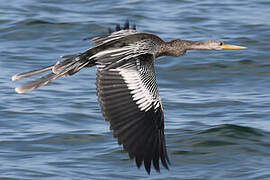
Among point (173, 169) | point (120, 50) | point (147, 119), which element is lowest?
point (173, 169)

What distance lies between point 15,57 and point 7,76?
878 millimetres

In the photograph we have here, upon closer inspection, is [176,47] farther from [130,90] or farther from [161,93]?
[161,93]

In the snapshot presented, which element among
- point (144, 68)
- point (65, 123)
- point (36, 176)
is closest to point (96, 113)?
point (65, 123)

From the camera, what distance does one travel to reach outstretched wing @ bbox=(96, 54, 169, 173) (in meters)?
6.83

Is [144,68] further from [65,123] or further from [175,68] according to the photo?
[175,68]

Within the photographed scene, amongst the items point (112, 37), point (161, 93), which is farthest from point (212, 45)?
point (161, 93)

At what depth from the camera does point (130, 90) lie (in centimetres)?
705

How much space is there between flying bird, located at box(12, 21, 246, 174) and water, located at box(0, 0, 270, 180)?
1.11 m

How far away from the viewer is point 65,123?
373 inches

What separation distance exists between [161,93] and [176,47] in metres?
2.28

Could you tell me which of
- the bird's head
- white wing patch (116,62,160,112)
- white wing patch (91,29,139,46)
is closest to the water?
the bird's head

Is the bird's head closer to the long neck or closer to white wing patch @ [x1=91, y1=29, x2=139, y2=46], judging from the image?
the long neck

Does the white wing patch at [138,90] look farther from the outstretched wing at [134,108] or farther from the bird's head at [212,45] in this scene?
the bird's head at [212,45]

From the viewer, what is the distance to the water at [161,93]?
27.5 ft
